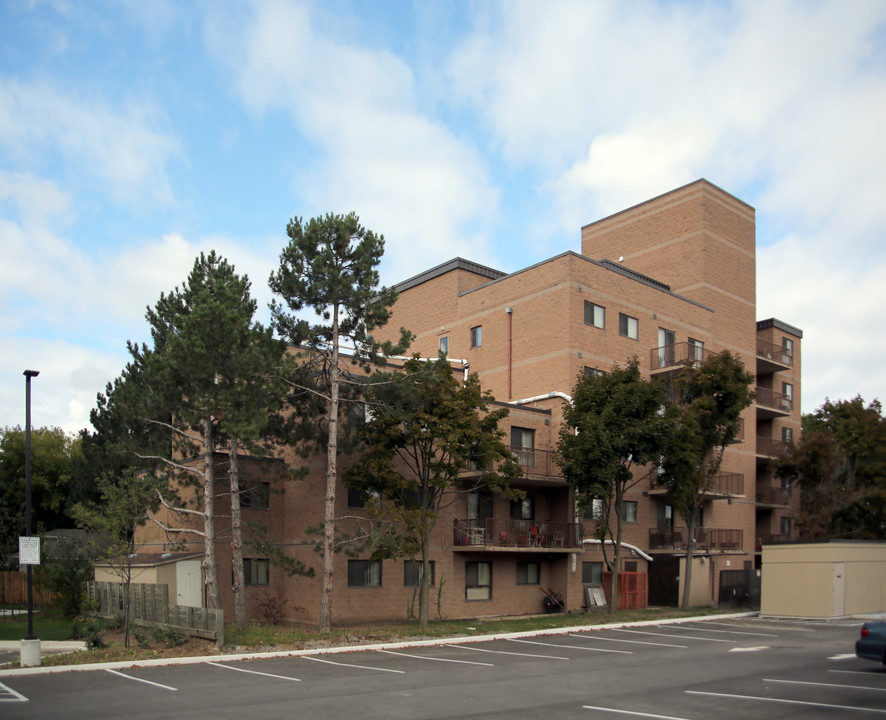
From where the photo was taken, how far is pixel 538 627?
28891mm

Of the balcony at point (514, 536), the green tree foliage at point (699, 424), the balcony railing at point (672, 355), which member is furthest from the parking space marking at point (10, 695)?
the balcony railing at point (672, 355)

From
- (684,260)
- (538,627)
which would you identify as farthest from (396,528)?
(684,260)

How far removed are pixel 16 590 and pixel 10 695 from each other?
35322mm

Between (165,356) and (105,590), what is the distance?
1143 centimetres

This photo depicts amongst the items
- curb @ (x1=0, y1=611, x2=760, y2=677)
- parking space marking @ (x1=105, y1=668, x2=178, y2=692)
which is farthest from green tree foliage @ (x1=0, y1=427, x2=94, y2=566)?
parking space marking @ (x1=105, y1=668, x2=178, y2=692)

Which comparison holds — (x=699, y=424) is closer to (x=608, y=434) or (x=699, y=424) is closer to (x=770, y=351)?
(x=608, y=434)

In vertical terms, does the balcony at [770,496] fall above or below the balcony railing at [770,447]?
below

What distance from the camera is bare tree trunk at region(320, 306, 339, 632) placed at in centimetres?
2589

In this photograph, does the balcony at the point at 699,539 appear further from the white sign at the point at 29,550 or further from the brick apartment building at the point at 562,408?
the white sign at the point at 29,550

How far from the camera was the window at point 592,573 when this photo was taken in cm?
3741

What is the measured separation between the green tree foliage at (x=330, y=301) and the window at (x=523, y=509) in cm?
1123

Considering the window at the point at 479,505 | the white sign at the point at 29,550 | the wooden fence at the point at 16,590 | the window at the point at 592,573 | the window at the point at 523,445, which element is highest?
the window at the point at 523,445

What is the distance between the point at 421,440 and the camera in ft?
91.9

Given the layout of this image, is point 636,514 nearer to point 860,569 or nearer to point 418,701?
point 860,569
